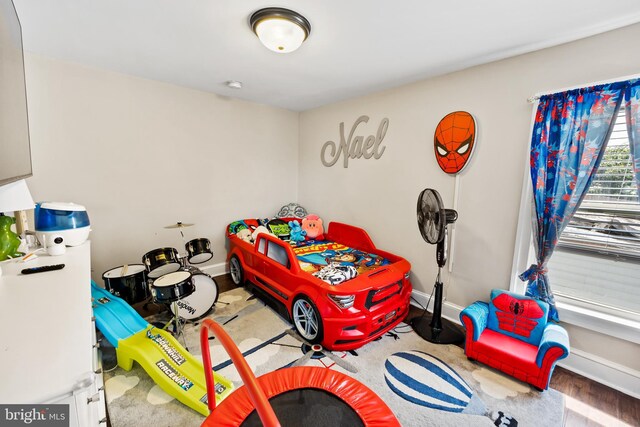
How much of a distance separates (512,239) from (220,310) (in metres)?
2.82

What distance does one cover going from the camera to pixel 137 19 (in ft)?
5.61

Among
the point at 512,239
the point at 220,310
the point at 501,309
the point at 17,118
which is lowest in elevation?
the point at 220,310

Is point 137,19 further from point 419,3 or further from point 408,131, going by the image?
point 408,131

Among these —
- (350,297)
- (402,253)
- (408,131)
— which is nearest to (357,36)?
(408,131)

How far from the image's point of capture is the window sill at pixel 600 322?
5.75 ft

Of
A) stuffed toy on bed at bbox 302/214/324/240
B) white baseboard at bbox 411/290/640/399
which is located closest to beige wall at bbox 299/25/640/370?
white baseboard at bbox 411/290/640/399

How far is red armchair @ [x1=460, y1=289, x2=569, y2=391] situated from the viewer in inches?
67.7

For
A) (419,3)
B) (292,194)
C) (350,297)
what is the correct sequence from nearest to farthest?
(419,3)
(350,297)
(292,194)

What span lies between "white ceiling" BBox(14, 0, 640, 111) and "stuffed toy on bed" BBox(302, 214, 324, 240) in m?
1.83

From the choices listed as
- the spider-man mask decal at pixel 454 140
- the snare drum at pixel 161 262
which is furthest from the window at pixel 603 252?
the snare drum at pixel 161 262

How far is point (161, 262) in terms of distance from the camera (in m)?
2.46

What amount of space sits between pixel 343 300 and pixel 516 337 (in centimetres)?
137

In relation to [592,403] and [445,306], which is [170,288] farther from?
[592,403]

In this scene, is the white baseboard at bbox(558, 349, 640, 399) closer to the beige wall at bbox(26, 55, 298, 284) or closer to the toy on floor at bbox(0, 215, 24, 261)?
the beige wall at bbox(26, 55, 298, 284)
